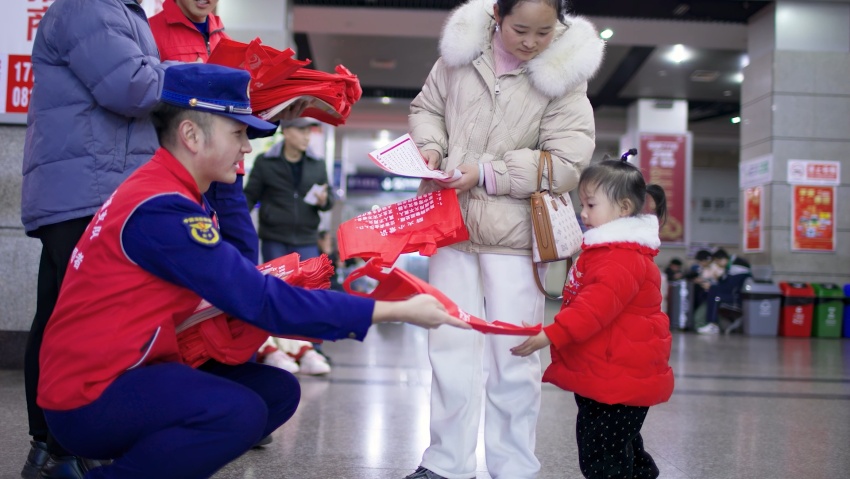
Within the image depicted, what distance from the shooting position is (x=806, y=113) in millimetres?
10914

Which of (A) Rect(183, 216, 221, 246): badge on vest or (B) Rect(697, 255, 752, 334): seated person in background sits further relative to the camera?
(B) Rect(697, 255, 752, 334): seated person in background

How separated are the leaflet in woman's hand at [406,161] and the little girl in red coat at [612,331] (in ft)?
1.59

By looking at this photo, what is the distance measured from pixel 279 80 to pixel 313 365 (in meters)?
3.03

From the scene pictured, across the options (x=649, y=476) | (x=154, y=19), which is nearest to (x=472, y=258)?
(x=649, y=476)

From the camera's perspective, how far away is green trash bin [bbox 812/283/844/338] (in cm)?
1043

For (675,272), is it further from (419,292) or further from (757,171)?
(419,292)

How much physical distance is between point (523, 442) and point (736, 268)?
9.40m

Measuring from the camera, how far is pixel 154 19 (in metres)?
2.89

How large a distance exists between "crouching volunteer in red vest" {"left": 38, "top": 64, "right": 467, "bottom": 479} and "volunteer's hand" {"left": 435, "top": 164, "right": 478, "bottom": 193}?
782mm

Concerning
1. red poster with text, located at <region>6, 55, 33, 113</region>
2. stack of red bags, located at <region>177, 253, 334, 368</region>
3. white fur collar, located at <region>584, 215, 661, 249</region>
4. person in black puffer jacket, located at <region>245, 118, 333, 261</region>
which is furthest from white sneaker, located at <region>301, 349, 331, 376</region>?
stack of red bags, located at <region>177, 253, 334, 368</region>

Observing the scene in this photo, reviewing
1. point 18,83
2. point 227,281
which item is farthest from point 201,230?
point 18,83

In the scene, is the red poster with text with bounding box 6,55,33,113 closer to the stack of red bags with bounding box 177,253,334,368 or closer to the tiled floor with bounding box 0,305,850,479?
the tiled floor with bounding box 0,305,850,479

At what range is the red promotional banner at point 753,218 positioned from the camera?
1116 centimetres

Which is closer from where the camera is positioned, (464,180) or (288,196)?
(464,180)
